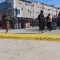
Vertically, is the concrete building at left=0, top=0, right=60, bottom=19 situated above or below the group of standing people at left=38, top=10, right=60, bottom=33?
above

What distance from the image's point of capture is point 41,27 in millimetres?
13102

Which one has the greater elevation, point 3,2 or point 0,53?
point 3,2

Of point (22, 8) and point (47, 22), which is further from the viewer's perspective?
point (22, 8)

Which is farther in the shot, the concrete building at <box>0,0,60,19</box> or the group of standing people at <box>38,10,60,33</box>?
the concrete building at <box>0,0,60,19</box>

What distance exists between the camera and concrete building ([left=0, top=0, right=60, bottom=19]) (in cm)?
4865

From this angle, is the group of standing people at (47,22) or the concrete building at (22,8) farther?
the concrete building at (22,8)

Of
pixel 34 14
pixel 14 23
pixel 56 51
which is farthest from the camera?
Answer: pixel 34 14

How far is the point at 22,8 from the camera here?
60.4 m

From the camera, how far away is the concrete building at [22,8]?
4865cm

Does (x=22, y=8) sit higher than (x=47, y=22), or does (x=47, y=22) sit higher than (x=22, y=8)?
(x=22, y=8)

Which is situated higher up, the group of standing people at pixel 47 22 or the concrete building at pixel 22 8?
the concrete building at pixel 22 8

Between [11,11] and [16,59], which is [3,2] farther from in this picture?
[16,59]

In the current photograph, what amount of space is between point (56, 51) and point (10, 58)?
4.95 ft

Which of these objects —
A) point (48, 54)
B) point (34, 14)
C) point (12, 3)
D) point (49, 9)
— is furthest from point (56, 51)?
point (49, 9)
